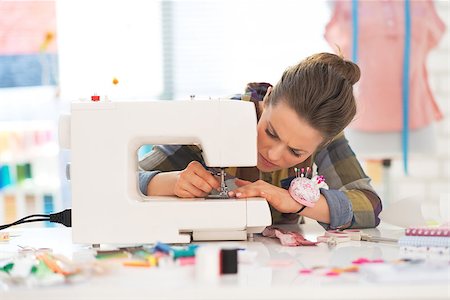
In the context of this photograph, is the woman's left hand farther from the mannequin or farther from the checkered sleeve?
the mannequin

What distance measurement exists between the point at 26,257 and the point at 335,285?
64 cm

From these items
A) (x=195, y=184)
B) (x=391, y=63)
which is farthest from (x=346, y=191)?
(x=391, y=63)

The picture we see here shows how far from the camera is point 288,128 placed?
1844 millimetres

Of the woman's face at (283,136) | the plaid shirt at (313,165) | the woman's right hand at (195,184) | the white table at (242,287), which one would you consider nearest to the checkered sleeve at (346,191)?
the plaid shirt at (313,165)

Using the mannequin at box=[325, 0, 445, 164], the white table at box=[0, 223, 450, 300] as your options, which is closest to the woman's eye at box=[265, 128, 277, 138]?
the white table at box=[0, 223, 450, 300]

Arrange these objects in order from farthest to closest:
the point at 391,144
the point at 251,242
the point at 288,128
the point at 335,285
Result: the point at 391,144 → the point at 288,128 → the point at 251,242 → the point at 335,285

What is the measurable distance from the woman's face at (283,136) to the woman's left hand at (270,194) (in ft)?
0.37

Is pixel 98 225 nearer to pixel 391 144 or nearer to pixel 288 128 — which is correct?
pixel 288 128

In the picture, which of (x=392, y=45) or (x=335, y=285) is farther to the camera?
(x=392, y=45)

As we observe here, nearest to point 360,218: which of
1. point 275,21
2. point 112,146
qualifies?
point 112,146

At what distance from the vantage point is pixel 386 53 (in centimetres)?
385

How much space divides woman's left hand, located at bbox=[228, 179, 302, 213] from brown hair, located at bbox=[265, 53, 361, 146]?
0.61ft

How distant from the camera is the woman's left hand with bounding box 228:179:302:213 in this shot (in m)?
1.72

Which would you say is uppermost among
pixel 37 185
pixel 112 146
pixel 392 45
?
pixel 392 45
